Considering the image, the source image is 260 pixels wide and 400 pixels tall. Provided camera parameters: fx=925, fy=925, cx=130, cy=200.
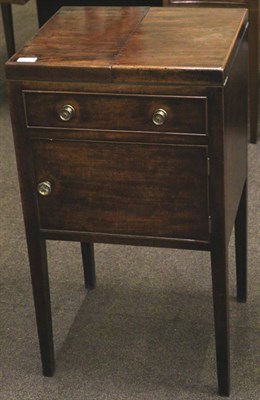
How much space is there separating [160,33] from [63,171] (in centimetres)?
37

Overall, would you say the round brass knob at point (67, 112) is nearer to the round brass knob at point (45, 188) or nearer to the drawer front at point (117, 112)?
the drawer front at point (117, 112)

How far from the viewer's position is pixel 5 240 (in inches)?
112

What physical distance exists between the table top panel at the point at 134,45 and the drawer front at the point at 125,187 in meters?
0.16

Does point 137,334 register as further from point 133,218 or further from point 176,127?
point 176,127

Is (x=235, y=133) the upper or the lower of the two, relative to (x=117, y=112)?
lower

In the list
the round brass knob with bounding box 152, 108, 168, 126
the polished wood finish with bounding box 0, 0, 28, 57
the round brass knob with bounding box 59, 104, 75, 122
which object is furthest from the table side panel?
the polished wood finish with bounding box 0, 0, 28, 57

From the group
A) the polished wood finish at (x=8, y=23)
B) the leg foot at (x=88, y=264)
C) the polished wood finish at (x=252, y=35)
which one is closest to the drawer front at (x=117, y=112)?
the leg foot at (x=88, y=264)

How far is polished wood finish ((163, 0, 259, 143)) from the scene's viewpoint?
317 centimetres

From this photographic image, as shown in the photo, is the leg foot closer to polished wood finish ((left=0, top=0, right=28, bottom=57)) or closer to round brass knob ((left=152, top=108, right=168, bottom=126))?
round brass knob ((left=152, top=108, right=168, bottom=126))

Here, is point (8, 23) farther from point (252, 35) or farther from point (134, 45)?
point (134, 45)

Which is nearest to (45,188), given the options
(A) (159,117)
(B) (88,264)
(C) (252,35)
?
(A) (159,117)

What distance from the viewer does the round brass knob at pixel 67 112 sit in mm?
1887

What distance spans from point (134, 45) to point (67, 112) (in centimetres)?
21

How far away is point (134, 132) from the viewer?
188cm
